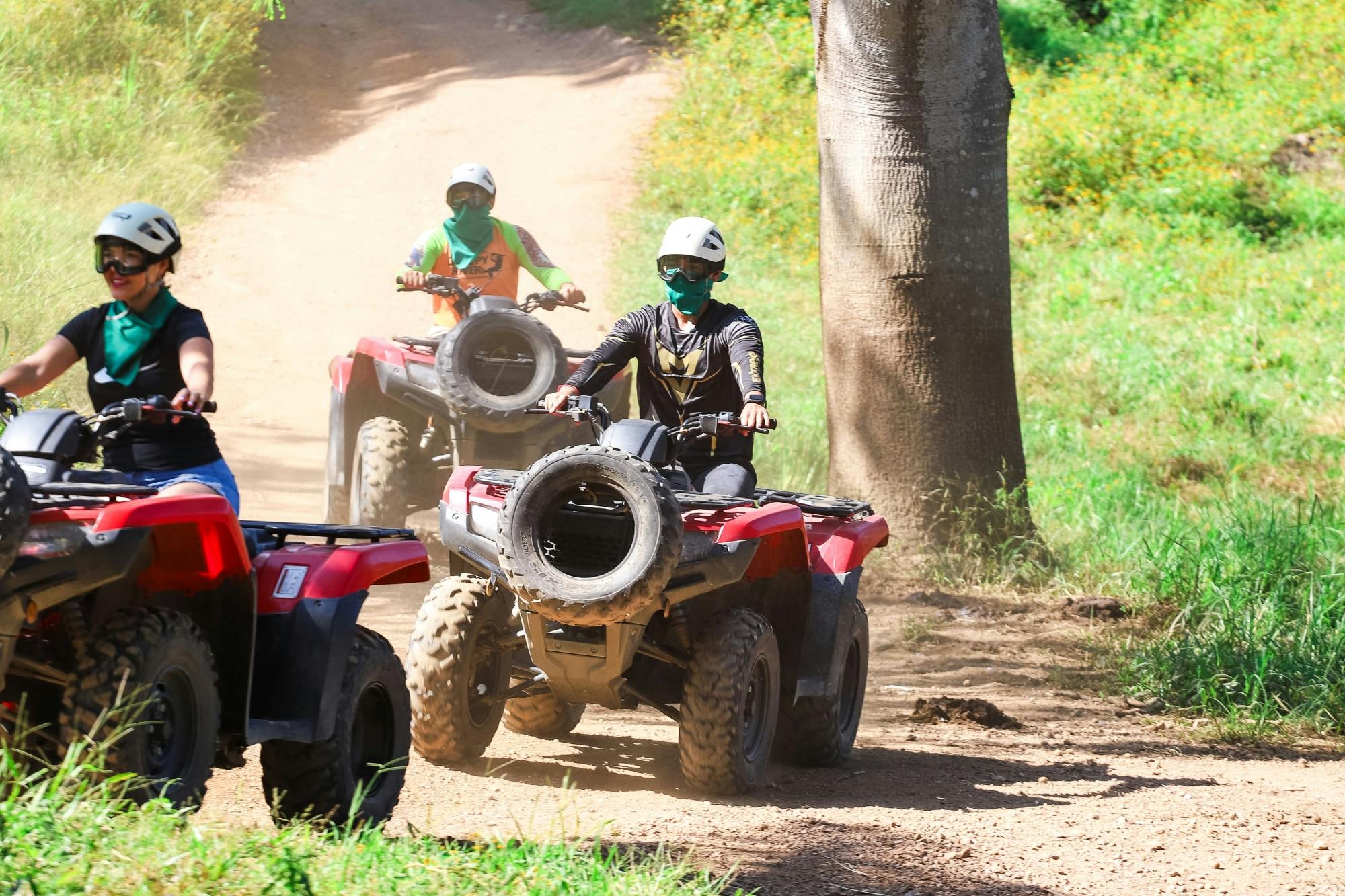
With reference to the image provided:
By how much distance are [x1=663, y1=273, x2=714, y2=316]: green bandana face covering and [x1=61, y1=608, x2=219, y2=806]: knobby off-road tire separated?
113 inches

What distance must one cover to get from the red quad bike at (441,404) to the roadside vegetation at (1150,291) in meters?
1.87

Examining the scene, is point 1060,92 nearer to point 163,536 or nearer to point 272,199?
point 272,199

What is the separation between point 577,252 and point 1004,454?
9.53 m

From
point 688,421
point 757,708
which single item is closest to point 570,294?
point 688,421

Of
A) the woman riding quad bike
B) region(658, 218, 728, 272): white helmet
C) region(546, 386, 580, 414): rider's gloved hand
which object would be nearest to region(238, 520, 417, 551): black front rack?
the woman riding quad bike

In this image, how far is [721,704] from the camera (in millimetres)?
5512

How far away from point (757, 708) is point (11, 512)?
9.85 ft

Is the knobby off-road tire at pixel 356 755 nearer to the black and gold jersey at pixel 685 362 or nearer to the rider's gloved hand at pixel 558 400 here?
the rider's gloved hand at pixel 558 400

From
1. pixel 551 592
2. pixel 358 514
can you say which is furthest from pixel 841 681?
pixel 358 514

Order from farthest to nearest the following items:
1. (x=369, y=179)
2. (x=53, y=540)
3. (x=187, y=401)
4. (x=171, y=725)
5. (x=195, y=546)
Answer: (x=369, y=179), (x=187, y=401), (x=195, y=546), (x=171, y=725), (x=53, y=540)

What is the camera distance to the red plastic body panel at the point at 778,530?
5.61m

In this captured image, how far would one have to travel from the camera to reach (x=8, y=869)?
10.1 feet

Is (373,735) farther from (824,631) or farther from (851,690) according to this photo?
(851,690)

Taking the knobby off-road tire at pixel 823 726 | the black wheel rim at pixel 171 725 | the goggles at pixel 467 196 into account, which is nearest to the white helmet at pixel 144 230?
the black wheel rim at pixel 171 725
